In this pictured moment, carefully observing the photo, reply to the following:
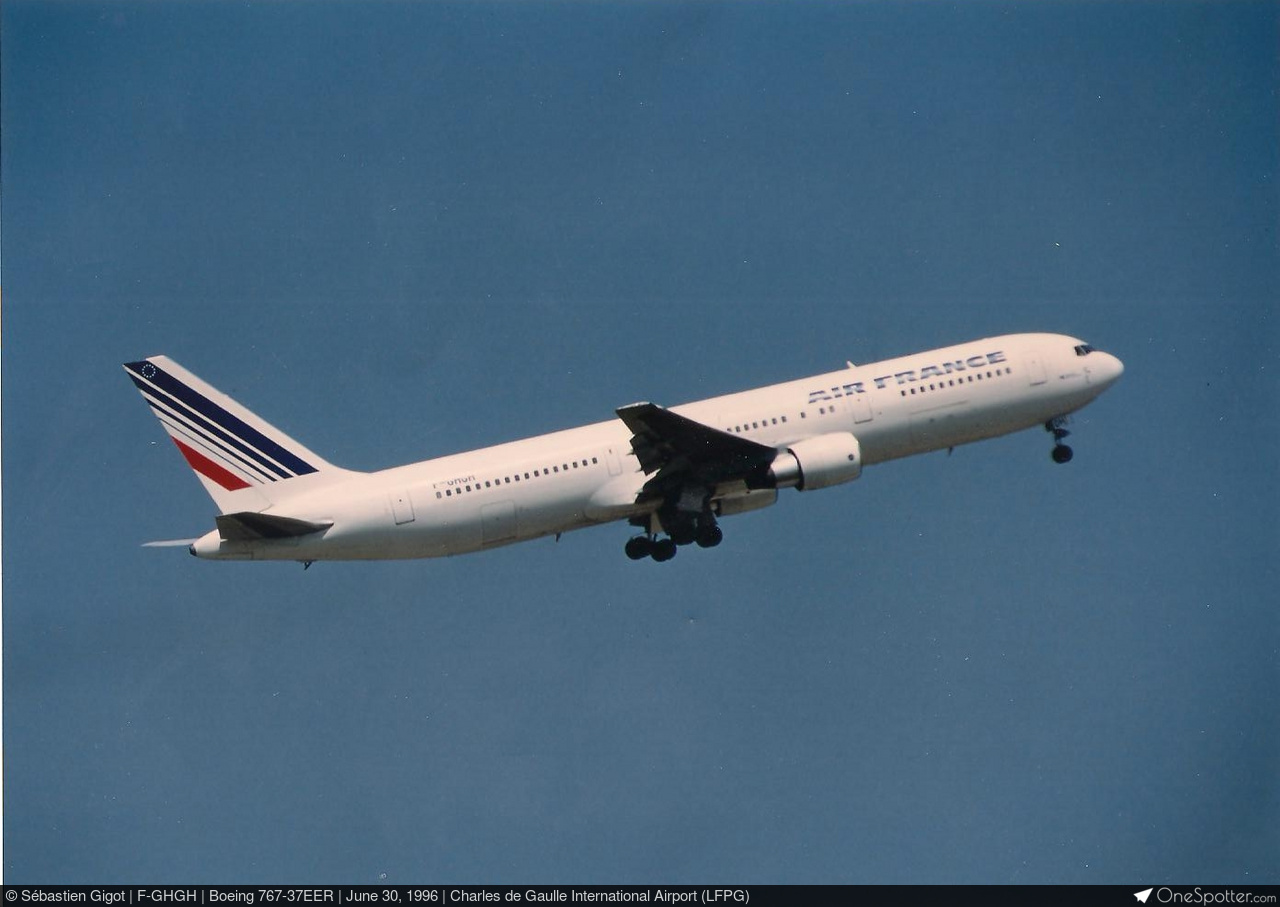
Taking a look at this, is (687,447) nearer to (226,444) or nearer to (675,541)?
(675,541)

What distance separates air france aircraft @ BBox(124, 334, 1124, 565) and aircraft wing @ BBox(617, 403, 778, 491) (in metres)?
0.06

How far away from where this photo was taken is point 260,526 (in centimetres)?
5481

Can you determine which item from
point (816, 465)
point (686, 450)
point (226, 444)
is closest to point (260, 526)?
point (226, 444)

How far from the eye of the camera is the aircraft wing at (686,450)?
56438 millimetres

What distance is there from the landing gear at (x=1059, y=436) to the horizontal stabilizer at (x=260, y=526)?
26.7m

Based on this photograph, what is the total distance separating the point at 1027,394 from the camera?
62.4 meters

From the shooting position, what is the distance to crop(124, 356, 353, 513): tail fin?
58.8 meters
